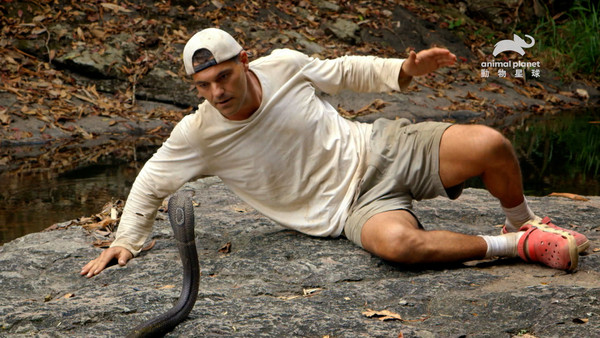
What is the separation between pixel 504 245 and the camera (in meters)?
3.39

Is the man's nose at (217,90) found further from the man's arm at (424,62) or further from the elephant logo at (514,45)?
the elephant logo at (514,45)

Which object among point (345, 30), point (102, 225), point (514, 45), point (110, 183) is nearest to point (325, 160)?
point (102, 225)

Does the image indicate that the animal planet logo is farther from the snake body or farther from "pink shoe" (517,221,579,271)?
the snake body

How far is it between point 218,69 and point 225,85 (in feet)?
0.27

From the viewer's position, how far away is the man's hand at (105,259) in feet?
11.9

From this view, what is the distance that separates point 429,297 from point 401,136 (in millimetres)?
966

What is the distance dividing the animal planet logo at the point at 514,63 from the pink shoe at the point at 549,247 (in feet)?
27.4

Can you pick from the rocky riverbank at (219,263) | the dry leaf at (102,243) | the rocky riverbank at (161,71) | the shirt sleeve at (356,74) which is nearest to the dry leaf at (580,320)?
the rocky riverbank at (219,263)

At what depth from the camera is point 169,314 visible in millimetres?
2785

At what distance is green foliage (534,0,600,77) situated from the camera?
39.3 ft

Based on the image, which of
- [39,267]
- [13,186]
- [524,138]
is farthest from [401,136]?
[524,138]

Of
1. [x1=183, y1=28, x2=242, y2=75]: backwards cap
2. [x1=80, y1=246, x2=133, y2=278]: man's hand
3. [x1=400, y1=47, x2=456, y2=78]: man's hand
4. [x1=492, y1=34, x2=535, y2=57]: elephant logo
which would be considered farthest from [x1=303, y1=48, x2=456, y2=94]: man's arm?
[x1=492, y1=34, x2=535, y2=57]: elephant logo

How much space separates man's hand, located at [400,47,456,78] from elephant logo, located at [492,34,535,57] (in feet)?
30.0

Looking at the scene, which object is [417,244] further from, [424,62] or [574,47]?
[574,47]
